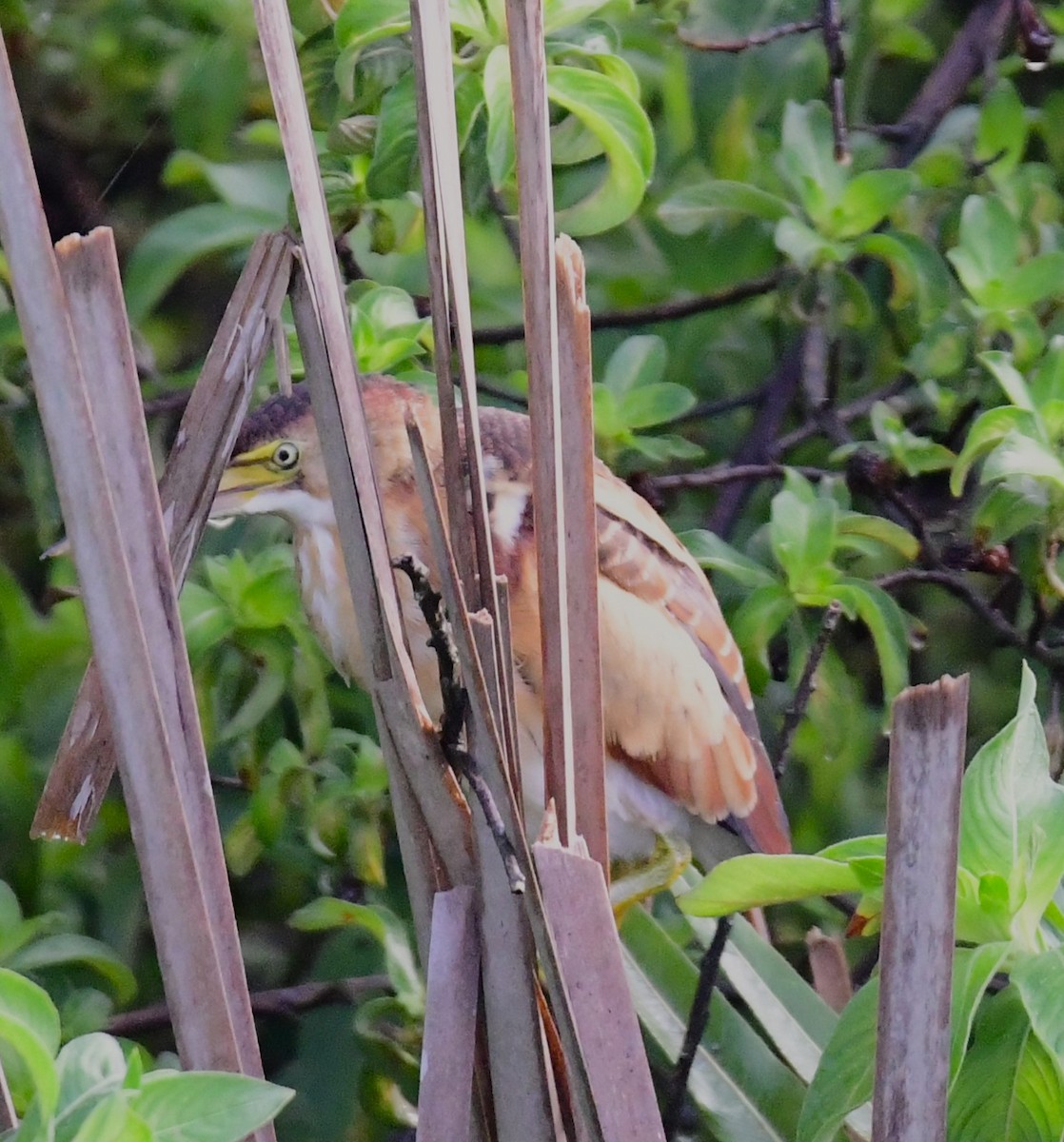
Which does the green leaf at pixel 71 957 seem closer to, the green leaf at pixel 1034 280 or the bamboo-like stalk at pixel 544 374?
the bamboo-like stalk at pixel 544 374

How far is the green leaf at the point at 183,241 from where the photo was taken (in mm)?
1152

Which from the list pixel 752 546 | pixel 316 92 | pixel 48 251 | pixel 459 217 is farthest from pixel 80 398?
pixel 752 546

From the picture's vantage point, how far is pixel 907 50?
1.32 metres

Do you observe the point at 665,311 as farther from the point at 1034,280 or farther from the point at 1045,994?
the point at 1045,994

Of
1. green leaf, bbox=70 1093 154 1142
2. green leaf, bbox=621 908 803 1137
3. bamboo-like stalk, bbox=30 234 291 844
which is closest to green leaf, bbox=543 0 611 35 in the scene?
bamboo-like stalk, bbox=30 234 291 844

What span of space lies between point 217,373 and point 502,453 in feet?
1.60

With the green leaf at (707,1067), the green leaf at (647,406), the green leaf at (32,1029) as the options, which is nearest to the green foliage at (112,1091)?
the green leaf at (32,1029)

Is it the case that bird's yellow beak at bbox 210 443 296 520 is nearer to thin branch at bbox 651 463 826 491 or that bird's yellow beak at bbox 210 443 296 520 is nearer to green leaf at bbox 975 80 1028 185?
thin branch at bbox 651 463 826 491

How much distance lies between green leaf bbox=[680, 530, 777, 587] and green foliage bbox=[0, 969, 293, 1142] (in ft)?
1.99

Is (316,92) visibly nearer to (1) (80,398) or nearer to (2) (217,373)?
(2) (217,373)

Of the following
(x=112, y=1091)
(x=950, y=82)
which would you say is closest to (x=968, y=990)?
(x=112, y=1091)

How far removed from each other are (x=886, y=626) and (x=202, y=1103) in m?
0.63

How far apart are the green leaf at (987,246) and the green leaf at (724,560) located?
227mm

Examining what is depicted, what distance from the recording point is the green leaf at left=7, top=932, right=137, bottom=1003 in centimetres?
95
